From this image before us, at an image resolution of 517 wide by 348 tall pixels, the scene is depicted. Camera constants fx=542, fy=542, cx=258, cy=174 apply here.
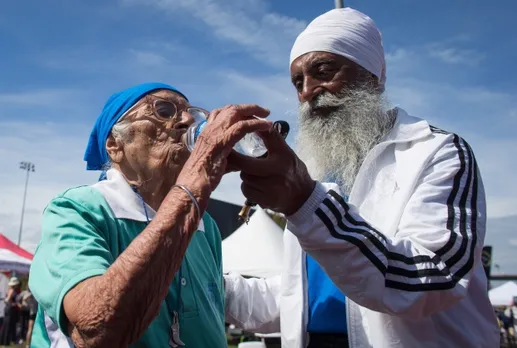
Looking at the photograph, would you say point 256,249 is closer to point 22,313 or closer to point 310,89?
point 310,89

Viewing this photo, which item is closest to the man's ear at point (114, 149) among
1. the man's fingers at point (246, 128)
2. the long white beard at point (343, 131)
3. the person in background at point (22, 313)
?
the man's fingers at point (246, 128)

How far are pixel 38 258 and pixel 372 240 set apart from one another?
1.12m

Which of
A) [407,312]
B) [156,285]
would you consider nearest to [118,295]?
[156,285]

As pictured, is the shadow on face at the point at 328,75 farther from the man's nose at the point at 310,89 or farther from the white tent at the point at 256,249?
the white tent at the point at 256,249

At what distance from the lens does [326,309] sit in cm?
254

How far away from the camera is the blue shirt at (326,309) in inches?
98.4

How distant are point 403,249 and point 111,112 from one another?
1.46 m

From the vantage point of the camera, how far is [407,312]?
6.08 ft

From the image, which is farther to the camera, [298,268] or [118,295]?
[298,268]

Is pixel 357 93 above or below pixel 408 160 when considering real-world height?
above

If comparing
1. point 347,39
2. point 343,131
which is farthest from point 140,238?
point 347,39

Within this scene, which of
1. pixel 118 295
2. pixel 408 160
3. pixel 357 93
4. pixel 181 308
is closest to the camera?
pixel 118 295

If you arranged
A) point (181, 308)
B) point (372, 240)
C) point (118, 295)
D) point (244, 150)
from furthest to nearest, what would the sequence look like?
1. point (181, 308)
2. point (244, 150)
3. point (372, 240)
4. point (118, 295)

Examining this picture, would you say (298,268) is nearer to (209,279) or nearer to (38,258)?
(209,279)
